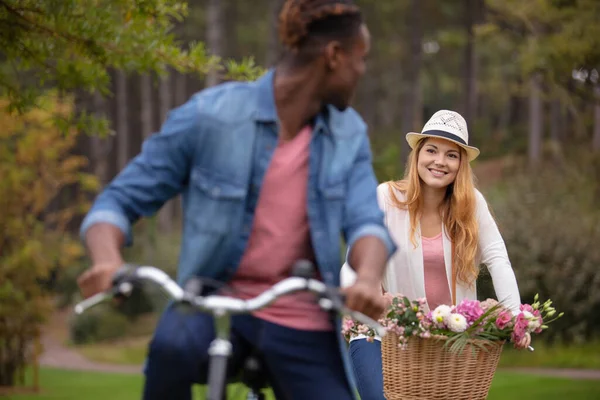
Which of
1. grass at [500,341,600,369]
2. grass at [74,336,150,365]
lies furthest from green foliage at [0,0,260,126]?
grass at [74,336,150,365]

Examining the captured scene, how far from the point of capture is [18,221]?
17281 millimetres

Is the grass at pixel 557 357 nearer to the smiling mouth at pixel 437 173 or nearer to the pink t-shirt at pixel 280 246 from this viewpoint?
the smiling mouth at pixel 437 173

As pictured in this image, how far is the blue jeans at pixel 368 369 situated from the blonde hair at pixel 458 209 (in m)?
0.57

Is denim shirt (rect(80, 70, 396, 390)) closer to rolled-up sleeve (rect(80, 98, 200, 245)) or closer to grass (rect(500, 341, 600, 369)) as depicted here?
rolled-up sleeve (rect(80, 98, 200, 245))

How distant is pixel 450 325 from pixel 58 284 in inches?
1084

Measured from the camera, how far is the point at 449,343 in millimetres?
4719

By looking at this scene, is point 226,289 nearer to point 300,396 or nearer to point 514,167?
point 300,396

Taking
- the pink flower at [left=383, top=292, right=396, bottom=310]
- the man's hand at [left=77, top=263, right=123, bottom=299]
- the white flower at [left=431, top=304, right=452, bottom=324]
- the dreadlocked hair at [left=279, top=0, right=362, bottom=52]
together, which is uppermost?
the dreadlocked hair at [left=279, top=0, right=362, bottom=52]

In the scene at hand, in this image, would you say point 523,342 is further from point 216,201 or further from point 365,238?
point 216,201

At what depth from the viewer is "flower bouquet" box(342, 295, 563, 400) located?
4.70m

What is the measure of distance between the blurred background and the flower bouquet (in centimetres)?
88

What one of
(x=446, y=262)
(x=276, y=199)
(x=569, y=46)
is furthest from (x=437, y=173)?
(x=569, y=46)

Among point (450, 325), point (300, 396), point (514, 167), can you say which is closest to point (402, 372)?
point (450, 325)

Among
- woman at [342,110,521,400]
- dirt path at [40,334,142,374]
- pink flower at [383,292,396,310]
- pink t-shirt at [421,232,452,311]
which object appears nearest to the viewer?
pink flower at [383,292,396,310]
